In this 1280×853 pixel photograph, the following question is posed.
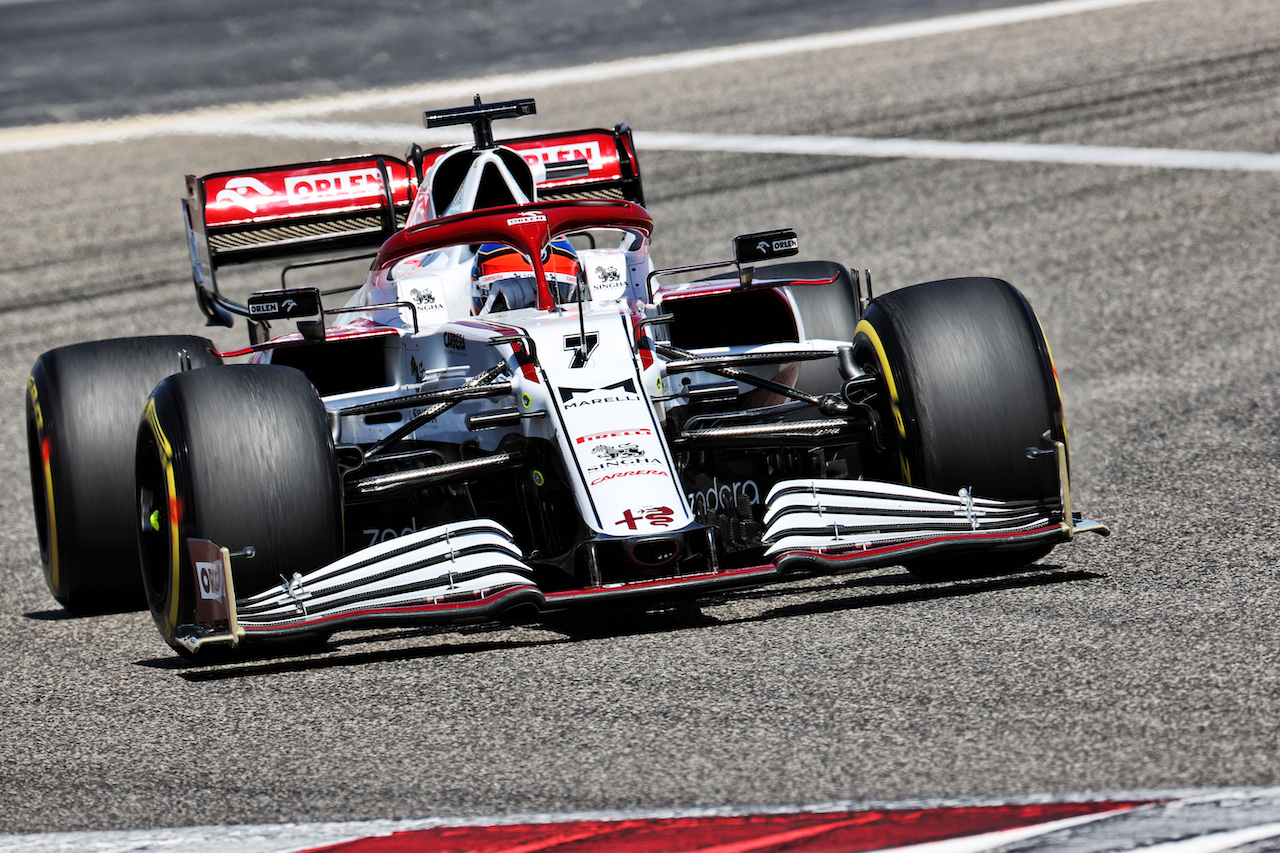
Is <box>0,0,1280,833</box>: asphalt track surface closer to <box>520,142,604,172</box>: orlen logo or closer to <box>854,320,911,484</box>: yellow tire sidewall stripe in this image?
<box>854,320,911,484</box>: yellow tire sidewall stripe

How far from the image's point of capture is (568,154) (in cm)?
1013

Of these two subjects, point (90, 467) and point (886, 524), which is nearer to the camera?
point (886, 524)

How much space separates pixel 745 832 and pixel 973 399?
111 inches

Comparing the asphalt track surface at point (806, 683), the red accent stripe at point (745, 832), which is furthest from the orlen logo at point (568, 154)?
the red accent stripe at point (745, 832)

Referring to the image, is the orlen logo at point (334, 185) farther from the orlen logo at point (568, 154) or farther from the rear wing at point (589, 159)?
A: the orlen logo at point (568, 154)

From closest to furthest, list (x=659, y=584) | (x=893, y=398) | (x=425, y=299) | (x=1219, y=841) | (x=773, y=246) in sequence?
(x=1219, y=841) < (x=659, y=584) < (x=893, y=398) < (x=773, y=246) < (x=425, y=299)

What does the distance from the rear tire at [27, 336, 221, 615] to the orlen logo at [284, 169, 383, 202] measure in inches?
83.2

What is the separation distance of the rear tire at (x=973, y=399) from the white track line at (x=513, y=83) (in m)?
17.4

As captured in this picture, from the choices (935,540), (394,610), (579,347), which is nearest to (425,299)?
(579,347)

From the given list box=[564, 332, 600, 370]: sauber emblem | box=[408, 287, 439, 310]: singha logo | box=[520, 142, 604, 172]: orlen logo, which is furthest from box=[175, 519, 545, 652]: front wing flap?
box=[520, 142, 604, 172]: orlen logo

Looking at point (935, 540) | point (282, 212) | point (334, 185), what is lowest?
point (935, 540)

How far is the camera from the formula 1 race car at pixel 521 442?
6.00 m

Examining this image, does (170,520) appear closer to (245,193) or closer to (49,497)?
(49,497)

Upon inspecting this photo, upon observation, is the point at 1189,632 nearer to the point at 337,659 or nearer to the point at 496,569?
the point at 496,569
